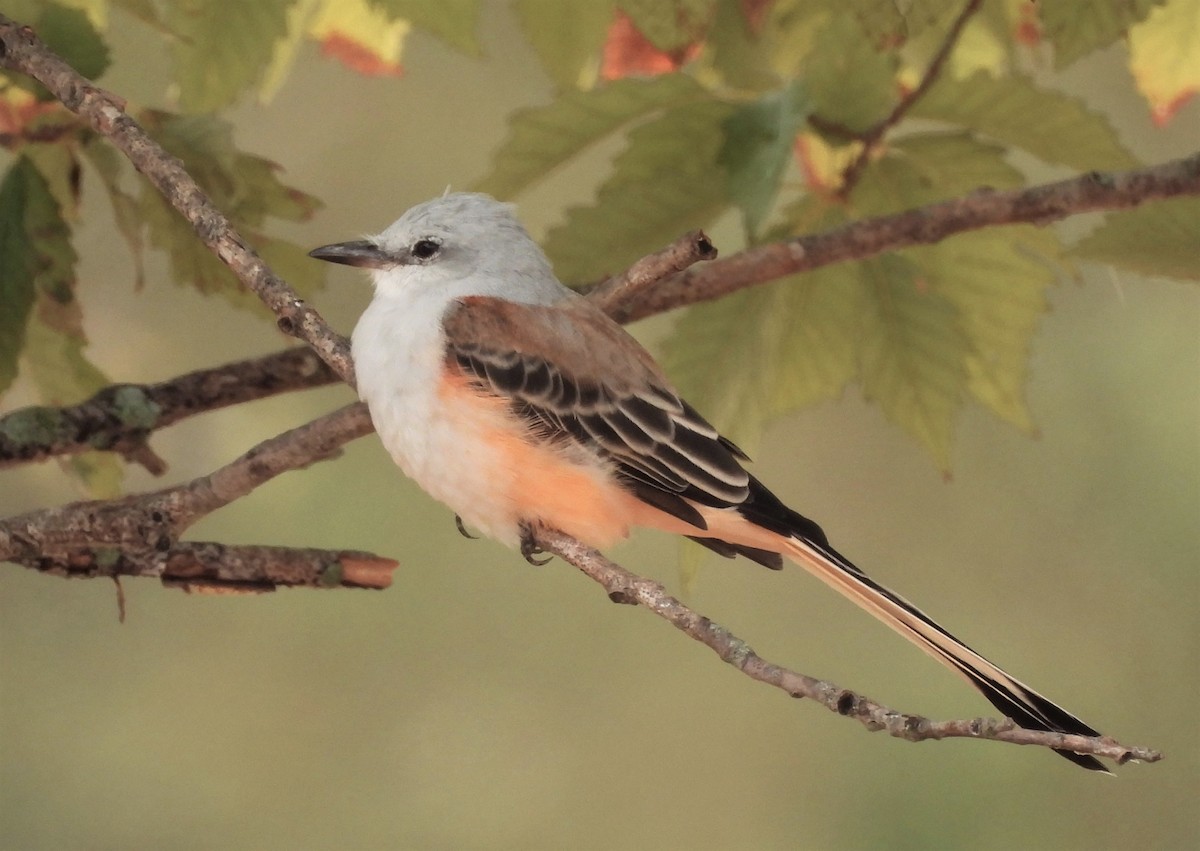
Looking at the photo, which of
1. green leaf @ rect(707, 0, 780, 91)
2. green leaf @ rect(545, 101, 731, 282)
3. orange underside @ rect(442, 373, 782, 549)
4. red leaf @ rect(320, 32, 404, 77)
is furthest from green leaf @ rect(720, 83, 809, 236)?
red leaf @ rect(320, 32, 404, 77)

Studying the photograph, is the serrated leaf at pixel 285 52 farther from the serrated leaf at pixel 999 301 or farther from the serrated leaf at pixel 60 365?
the serrated leaf at pixel 999 301

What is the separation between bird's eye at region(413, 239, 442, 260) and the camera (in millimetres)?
1368

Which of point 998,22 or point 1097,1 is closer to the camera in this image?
point 1097,1

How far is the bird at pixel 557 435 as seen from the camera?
114 cm

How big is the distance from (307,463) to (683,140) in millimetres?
403

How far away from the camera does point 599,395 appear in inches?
47.6

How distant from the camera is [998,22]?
4.18 ft

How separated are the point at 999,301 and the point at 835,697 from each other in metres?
0.59

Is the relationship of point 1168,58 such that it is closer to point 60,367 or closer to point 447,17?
point 447,17

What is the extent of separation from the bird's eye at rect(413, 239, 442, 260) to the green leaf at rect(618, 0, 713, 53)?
382mm

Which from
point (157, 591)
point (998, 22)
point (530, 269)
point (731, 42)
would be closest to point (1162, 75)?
point (998, 22)

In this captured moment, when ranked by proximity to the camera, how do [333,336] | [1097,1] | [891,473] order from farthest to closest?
[891,473] → [333,336] → [1097,1]

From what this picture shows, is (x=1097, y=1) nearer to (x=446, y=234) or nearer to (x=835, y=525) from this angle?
(x=446, y=234)

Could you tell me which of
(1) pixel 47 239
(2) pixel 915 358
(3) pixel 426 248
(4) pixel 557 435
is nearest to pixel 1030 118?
(2) pixel 915 358
